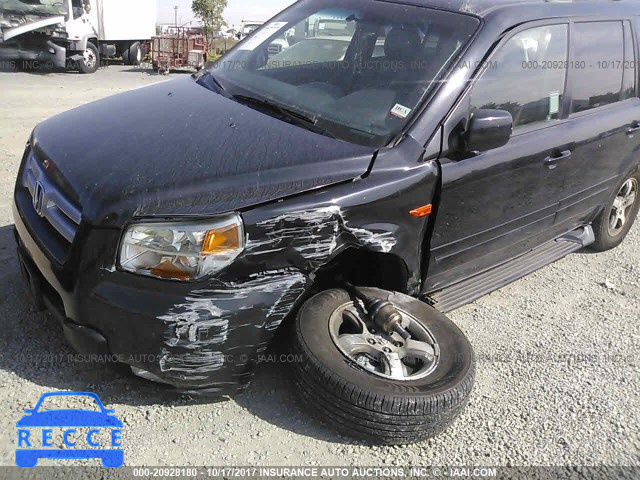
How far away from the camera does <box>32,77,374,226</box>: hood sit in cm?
235

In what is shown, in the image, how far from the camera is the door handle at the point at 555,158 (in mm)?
3463

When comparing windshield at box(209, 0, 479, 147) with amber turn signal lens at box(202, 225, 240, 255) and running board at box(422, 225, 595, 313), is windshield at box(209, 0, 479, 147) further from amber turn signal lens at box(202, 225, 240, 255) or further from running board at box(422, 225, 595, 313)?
running board at box(422, 225, 595, 313)

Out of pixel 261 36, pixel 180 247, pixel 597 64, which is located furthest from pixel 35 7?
pixel 180 247

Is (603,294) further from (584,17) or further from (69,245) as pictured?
(69,245)

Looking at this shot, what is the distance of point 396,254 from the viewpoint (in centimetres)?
285

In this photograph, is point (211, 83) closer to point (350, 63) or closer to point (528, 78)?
point (350, 63)

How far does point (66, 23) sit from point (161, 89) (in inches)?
499

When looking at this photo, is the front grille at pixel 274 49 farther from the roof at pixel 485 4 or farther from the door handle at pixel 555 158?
the door handle at pixel 555 158

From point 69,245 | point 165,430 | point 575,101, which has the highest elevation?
point 575,101

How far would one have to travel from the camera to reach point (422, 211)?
9.36 ft

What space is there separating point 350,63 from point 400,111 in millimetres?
622

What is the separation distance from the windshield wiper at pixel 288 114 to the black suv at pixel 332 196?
0.04 ft

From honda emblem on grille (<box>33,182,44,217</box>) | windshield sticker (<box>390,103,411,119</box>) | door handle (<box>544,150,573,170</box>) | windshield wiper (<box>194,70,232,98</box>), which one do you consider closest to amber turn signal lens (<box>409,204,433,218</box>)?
windshield sticker (<box>390,103,411,119</box>)

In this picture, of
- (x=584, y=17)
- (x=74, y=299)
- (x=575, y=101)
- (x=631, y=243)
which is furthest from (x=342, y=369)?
(x=631, y=243)
